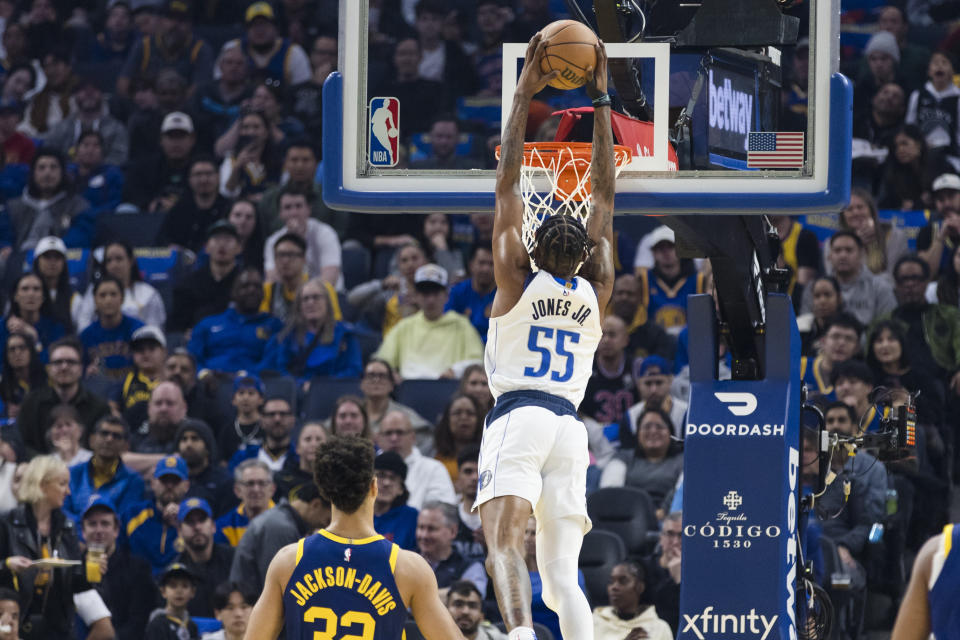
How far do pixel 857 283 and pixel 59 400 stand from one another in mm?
6032

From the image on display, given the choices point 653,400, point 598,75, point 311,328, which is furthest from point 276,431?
point 598,75

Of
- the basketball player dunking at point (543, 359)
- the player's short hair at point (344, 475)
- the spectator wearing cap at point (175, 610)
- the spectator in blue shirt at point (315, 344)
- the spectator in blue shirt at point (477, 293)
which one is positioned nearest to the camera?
the player's short hair at point (344, 475)

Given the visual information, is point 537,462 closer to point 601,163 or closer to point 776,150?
point 601,163

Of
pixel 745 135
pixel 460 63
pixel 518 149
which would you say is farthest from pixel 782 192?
pixel 460 63

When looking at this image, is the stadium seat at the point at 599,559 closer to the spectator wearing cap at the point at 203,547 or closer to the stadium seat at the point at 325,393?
the spectator wearing cap at the point at 203,547

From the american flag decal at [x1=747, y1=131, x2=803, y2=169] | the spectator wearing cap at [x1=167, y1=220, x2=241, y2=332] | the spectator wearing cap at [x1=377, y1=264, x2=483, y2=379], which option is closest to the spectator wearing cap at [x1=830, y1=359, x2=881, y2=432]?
the spectator wearing cap at [x1=377, y1=264, x2=483, y2=379]

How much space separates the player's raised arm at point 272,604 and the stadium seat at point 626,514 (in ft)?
18.5

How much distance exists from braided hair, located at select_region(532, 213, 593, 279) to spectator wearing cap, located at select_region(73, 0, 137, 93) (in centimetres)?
1224

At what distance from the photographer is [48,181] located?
16188 mm

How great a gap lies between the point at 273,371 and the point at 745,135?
631 centimetres

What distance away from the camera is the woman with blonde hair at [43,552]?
10977mm

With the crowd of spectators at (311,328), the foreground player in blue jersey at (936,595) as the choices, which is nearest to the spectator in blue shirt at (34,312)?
the crowd of spectators at (311,328)

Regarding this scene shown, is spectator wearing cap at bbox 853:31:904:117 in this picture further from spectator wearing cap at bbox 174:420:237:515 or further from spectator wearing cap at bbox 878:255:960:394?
spectator wearing cap at bbox 174:420:237:515

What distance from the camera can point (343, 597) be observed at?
19.4 feet
